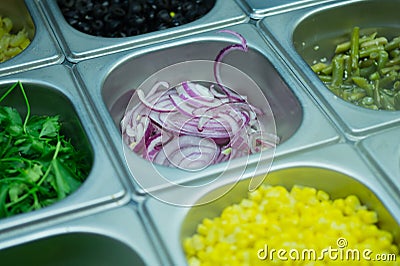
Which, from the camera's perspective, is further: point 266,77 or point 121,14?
point 121,14

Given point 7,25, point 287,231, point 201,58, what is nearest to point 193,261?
point 287,231

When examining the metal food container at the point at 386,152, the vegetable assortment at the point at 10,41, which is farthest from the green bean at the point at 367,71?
the vegetable assortment at the point at 10,41

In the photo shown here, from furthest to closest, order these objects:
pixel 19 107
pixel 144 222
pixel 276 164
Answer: pixel 19 107 → pixel 276 164 → pixel 144 222

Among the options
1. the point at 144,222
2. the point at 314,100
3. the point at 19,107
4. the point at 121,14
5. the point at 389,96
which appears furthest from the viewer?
the point at 121,14

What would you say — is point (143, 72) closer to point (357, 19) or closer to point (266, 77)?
point (266, 77)

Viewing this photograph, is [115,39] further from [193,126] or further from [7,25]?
[7,25]

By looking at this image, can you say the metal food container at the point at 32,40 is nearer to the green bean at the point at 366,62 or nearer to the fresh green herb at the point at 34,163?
the fresh green herb at the point at 34,163

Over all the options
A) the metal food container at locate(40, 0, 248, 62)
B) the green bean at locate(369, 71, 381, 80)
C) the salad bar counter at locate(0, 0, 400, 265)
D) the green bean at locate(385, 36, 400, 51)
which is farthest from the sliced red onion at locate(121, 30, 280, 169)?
the green bean at locate(385, 36, 400, 51)

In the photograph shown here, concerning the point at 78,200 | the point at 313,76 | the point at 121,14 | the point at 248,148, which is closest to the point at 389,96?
the point at 313,76
